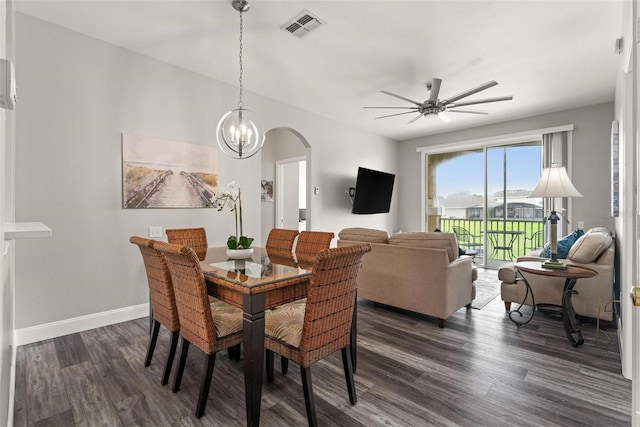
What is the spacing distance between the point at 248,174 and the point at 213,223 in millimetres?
807

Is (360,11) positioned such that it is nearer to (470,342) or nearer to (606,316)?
(470,342)

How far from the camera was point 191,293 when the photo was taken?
172cm

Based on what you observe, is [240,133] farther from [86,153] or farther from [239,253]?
[86,153]

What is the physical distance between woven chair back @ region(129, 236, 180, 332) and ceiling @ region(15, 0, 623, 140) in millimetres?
1954

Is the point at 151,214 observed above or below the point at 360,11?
below

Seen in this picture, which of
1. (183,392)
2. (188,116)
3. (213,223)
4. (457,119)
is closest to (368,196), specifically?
(457,119)

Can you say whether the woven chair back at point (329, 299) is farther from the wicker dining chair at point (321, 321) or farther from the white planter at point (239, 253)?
the white planter at point (239, 253)

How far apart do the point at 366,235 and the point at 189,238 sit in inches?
71.4

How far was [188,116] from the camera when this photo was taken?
3.70 metres

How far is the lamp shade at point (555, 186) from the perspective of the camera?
293 centimetres

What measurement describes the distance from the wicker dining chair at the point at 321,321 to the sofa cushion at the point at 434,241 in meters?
1.47

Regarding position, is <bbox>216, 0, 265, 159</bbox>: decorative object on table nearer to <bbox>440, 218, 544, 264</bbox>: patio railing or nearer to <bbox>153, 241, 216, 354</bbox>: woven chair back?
<bbox>153, 241, 216, 354</bbox>: woven chair back

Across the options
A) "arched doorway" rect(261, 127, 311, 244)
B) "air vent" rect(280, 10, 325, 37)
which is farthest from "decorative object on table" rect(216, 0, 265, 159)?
"arched doorway" rect(261, 127, 311, 244)

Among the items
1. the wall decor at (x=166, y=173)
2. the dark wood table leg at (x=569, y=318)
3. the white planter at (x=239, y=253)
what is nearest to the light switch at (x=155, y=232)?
the wall decor at (x=166, y=173)
